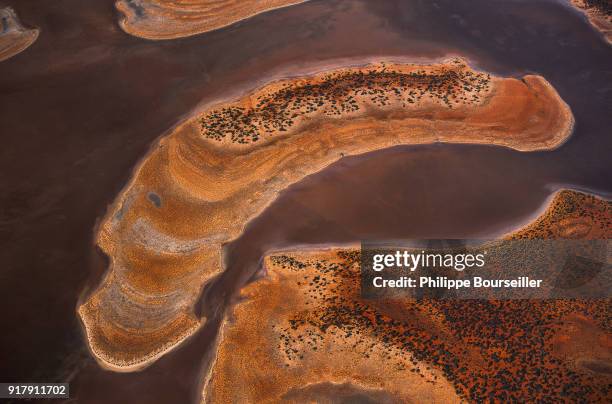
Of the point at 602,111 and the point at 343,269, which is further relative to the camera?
the point at 602,111

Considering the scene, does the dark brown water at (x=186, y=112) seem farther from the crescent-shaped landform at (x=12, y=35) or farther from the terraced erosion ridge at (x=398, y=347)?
the terraced erosion ridge at (x=398, y=347)

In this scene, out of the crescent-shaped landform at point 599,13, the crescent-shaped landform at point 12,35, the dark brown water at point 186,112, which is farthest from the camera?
the crescent-shaped landform at point 599,13

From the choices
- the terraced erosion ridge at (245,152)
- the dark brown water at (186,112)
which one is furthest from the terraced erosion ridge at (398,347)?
the terraced erosion ridge at (245,152)

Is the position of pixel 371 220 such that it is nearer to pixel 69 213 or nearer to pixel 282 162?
pixel 282 162

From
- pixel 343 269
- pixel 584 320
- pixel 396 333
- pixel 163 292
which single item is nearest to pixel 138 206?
pixel 163 292

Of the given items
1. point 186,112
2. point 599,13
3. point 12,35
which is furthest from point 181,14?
point 599,13

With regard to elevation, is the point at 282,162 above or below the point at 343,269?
above
